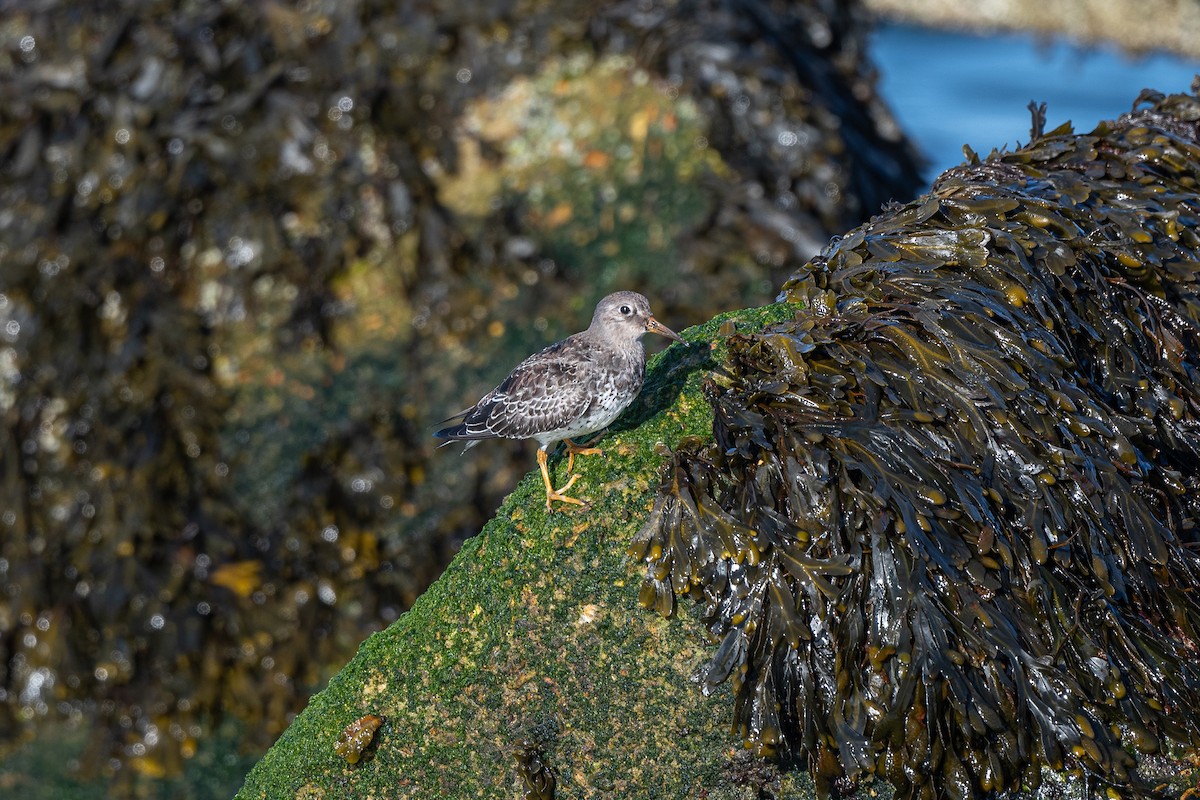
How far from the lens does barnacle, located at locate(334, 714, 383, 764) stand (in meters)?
3.20

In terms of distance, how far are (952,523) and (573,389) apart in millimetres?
1185

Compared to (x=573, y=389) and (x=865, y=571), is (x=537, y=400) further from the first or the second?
(x=865, y=571)

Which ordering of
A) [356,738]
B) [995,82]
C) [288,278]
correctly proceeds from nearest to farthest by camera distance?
[356,738] < [288,278] < [995,82]

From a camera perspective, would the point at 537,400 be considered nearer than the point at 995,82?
Yes

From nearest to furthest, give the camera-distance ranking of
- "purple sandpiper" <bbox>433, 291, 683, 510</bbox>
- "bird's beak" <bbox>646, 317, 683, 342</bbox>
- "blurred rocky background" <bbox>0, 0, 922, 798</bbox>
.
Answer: "purple sandpiper" <bbox>433, 291, 683, 510</bbox> → "bird's beak" <bbox>646, 317, 683, 342</bbox> → "blurred rocky background" <bbox>0, 0, 922, 798</bbox>

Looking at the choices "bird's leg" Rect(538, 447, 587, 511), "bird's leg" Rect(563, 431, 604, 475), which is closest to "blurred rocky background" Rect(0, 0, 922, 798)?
"bird's leg" Rect(563, 431, 604, 475)

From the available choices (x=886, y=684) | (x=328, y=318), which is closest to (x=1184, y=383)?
(x=886, y=684)

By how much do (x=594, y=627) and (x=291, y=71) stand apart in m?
3.75

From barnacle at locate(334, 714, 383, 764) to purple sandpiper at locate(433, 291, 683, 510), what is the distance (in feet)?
2.66

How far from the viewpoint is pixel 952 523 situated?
2928 millimetres

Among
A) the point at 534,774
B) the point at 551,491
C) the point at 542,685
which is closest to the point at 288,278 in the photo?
the point at 551,491

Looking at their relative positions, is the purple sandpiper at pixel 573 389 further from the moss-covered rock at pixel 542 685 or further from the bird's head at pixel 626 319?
the moss-covered rock at pixel 542 685

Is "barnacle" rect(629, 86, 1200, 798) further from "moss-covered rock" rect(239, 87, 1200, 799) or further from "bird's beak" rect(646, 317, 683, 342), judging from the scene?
"bird's beak" rect(646, 317, 683, 342)

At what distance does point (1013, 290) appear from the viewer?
332 centimetres
